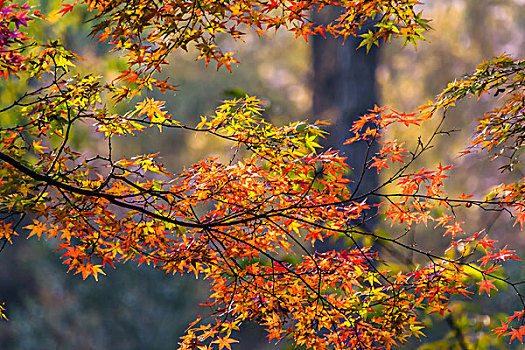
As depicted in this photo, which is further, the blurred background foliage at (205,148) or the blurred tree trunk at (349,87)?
the blurred background foliage at (205,148)

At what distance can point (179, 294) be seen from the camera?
8109 millimetres

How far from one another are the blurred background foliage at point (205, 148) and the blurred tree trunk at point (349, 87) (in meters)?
0.74

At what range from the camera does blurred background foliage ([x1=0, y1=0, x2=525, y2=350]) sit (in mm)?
7867

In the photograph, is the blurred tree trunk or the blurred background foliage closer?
the blurred tree trunk

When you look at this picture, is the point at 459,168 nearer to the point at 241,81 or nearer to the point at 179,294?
the point at 241,81

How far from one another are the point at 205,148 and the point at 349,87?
552 centimetres

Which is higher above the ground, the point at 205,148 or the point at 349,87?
the point at 205,148

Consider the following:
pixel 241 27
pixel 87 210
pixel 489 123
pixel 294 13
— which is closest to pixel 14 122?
pixel 87 210

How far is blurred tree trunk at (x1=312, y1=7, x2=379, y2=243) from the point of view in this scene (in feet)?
18.6

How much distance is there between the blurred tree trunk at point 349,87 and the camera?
18.6 ft

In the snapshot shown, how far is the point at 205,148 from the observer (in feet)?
35.7

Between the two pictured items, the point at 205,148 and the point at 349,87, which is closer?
the point at 349,87

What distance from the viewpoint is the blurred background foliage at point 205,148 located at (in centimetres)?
787

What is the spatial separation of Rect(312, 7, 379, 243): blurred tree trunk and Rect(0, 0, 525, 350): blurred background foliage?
0.74 m
